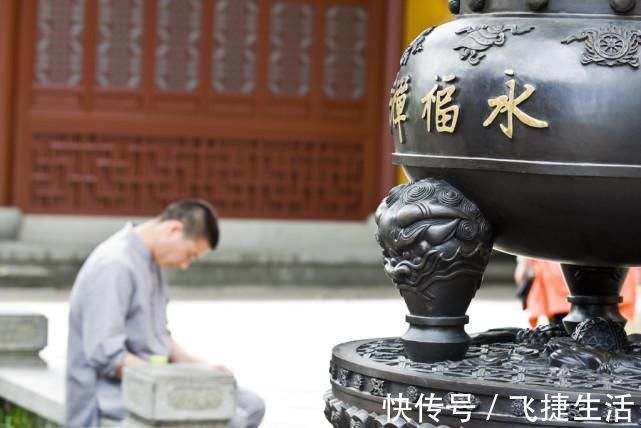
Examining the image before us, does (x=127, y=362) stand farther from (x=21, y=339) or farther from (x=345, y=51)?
(x=345, y=51)

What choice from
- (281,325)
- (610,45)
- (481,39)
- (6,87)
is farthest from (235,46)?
(610,45)

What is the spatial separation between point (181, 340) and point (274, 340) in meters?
0.64

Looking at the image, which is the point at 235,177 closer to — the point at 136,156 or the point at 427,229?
the point at 136,156

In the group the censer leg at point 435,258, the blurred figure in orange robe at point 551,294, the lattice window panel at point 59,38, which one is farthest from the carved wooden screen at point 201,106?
the censer leg at point 435,258

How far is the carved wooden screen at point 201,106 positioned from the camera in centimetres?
1269

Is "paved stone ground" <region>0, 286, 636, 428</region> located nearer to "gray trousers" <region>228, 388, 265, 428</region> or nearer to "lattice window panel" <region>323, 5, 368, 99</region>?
"gray trousers" <region>228, 388, 265, 428</region>

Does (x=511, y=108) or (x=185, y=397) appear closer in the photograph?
(x=511, y=108)

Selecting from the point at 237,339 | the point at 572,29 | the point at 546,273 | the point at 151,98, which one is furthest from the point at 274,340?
the point at 572,29

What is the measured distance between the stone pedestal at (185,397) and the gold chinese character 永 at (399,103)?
3.39ft

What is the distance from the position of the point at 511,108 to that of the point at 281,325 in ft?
18.9

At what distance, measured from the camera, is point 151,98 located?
12.8 m

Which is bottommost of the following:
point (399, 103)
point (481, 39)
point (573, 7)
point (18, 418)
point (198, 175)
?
point (198, 175)

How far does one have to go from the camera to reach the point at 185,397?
4.53 meters

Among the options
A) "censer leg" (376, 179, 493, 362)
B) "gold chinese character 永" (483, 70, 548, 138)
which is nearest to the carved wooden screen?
"censer leg" (376, 179, 493, 362)
